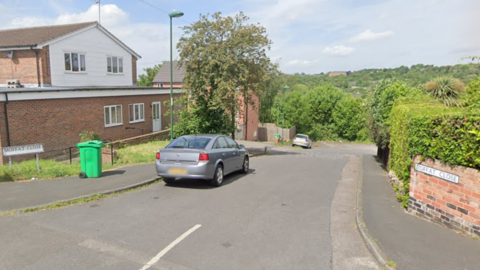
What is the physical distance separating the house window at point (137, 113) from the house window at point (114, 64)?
5526mm

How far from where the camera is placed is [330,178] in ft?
40.3

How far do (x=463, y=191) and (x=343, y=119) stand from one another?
159 feet

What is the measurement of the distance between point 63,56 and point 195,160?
626 inches

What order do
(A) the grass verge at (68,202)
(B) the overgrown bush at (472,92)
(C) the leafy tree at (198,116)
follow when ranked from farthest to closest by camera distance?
(C) the leafy tree at (198,116)
(B) the overgrown bush at (472,92)
(A) the grass verge at (68,202)

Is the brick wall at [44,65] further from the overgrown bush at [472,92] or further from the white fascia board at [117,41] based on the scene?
the overgrown bush at [472,92]

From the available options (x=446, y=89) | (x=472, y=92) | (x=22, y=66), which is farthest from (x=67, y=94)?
(x=472, y=92)

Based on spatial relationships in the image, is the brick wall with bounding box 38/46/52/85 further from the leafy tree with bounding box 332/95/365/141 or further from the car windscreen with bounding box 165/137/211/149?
the leafy tree with bounding box 332/95/365/141

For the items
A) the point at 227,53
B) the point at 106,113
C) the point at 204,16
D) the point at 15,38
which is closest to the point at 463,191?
the point at 227,53

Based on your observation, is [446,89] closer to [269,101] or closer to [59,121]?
[59,121]

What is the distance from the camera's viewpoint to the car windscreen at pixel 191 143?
29.4 feet

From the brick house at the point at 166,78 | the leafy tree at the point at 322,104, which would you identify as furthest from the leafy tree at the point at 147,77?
the leafy tree at the point at 322,104

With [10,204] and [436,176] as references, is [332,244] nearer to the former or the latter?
[436,176]

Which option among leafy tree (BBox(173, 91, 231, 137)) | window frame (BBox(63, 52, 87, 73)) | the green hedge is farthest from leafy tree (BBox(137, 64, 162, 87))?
the green hedge

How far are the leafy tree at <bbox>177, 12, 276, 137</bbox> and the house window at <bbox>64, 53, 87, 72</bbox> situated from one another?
Result: 315 inches
